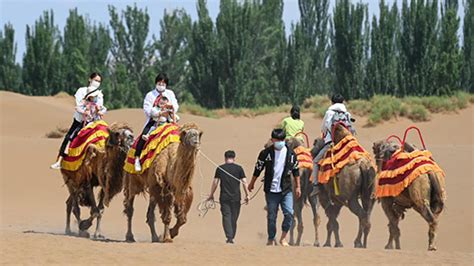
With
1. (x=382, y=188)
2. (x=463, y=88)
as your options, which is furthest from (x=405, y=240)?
(x=463, y=88)

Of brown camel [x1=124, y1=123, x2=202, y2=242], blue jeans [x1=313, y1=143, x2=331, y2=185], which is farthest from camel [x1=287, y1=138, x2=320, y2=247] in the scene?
brown camel [x1=124, y1=123, x2=202, y2=242]

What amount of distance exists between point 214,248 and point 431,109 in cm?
2782

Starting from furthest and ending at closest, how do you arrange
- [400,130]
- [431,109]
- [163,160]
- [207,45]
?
[207,45]
[431,109]
[400,130]
[163,160]

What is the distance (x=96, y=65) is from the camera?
6450 centimetres

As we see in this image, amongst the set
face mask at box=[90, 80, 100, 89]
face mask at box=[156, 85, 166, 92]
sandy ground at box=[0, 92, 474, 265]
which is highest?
face mask at box=[90, 80, 100, 89]

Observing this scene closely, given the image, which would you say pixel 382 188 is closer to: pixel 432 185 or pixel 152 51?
pixel 432 185

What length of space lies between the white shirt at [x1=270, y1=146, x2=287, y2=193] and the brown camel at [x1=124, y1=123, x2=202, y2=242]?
135cm

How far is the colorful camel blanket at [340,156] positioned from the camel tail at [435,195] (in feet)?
6.14

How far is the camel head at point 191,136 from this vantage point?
1518 cm

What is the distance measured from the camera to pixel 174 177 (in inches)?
614

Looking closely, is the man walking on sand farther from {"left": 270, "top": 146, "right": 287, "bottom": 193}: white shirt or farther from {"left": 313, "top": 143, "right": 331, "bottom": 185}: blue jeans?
{"left": 313, "top": 143, "right": 331, "bottom": 185}: blue jeans

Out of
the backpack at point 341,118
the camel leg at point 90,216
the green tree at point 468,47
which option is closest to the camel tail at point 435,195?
the backpack at point 341,118

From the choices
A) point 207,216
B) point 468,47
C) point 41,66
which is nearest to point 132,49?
point 41,66

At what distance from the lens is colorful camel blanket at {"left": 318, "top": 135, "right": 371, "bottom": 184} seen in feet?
58.7
